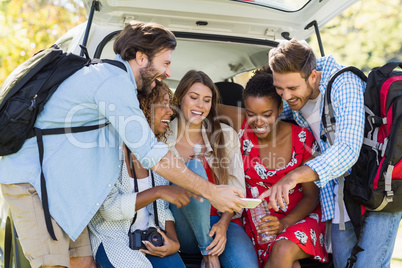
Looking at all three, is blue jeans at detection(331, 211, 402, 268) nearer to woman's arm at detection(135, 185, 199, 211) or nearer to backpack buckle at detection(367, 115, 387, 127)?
backpack buckle at detection(367, 115, 387, 127)

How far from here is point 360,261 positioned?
235 cm

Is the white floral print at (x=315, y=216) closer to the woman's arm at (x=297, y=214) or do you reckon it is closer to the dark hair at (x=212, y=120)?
the woman's arm at (x=297, y=214)

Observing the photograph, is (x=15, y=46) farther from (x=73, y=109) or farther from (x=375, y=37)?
(x=375, y=37)

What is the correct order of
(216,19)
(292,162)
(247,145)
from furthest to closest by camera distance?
(216,19), (247,145), (292,162)

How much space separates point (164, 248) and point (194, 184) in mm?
410

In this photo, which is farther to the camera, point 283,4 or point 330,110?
point 283,4

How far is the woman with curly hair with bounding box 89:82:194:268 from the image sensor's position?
2291 millimetres

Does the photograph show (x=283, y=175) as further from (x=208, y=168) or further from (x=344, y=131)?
(x=344, y=131)

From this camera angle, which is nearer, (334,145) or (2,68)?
(334,145)

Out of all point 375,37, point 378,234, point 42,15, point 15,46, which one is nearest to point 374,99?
point 378,234

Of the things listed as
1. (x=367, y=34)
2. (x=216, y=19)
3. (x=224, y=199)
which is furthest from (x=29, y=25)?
(x=367, y=34)

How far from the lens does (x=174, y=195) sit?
7.64 feet

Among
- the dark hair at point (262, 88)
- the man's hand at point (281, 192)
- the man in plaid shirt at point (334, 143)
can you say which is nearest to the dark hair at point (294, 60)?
the man in plaid shirt at point (334, 143)

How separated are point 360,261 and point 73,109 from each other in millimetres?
1558
